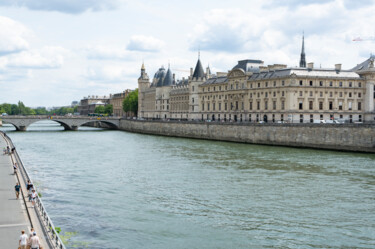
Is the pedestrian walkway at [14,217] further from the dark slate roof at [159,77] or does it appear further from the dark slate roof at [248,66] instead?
the dark slate roof at [159,77]

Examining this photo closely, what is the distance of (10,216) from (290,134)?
4766cm

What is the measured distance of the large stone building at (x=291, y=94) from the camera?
73750 millimetres

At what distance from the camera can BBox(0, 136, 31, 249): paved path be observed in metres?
15.9

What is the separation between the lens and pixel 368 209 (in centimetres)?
2430

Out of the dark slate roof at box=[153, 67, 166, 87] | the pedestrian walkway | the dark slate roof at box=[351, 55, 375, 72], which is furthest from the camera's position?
the dark slate roof at box=[153, 67, 166, 87]

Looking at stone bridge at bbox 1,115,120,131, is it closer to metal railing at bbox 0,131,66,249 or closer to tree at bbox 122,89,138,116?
tree at bbox 122,89,138,116

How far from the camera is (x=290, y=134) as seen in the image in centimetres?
6125

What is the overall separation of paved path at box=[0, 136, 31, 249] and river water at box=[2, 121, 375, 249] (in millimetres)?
2204

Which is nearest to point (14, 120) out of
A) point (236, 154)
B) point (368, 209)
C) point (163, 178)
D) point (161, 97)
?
point (161, 97)

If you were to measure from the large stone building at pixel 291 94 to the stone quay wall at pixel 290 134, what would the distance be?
8.69 m

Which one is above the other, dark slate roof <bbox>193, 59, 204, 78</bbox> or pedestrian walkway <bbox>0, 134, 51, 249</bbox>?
dark slate roof <bbox>193, 59, 204, 78</bbox>

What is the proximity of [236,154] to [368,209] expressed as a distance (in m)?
27.9

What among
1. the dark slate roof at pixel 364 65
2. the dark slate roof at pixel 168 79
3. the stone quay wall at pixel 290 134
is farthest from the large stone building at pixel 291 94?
the dark slate roof at pixel 168 79

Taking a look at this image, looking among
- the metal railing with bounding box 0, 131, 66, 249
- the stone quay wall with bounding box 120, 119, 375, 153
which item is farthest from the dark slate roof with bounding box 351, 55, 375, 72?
the metal railing with bounding box 0, 131, 66, 249
